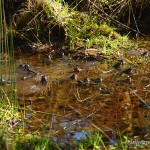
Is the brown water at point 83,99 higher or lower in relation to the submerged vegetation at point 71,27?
lower

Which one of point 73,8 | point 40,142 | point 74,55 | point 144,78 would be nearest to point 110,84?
point 144,78

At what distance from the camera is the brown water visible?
3.54 metres

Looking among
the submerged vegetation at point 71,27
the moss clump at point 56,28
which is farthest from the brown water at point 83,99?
the moss clump at point 56,28

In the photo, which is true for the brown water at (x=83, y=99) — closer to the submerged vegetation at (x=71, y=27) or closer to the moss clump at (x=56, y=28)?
the submerged vegetation at (x=71, y=27)

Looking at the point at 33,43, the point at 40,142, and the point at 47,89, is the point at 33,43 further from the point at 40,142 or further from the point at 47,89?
the point at 40,142

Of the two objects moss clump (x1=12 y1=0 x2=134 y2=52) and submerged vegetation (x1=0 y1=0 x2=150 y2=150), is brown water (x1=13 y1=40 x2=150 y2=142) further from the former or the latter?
moss clump (x1=12 y1=0 x2=134 y2=52)

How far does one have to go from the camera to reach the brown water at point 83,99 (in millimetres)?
3537

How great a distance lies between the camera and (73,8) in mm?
6367

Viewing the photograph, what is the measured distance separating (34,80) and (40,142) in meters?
1.77

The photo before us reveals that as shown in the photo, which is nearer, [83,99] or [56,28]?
[83,99]

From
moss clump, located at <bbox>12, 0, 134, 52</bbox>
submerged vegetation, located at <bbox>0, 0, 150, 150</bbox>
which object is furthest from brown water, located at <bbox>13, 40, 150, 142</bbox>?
moss clump, located at <bbox>12, 0, 134, 52</bbox>

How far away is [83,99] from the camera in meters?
4.24

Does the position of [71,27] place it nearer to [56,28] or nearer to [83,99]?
[56,28]

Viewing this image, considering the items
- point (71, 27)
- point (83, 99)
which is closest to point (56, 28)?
point (71, 27)
